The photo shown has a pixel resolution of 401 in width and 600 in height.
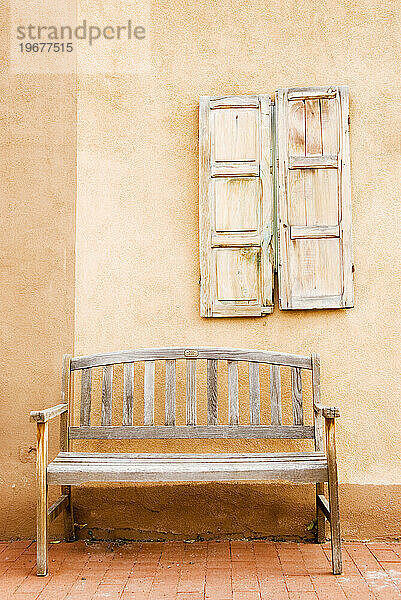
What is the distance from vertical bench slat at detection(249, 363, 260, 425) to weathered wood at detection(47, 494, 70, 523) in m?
1.14

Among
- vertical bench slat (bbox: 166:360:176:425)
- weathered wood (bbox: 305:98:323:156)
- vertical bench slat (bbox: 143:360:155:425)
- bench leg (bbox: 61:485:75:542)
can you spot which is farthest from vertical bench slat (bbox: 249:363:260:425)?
weathered wood (bbox: 305:98:323:156)

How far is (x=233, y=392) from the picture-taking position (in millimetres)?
3949

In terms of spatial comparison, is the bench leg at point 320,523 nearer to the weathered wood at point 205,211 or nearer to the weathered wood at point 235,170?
the weathered wood at point 205,211

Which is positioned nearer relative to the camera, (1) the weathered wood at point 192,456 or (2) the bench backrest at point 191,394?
(1) the weathered wood at point 192,456

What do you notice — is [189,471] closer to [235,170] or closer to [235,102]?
[235,170]

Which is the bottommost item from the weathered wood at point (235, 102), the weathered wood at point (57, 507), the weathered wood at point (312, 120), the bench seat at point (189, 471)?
the weathered wood at point (57, 507)

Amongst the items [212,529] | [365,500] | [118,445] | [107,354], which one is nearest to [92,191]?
[107,354]

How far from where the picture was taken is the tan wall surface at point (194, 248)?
4.04m

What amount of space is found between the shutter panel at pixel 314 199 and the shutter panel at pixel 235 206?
0.10 metres

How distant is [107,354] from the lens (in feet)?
13.0

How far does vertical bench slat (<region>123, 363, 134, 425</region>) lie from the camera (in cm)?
396

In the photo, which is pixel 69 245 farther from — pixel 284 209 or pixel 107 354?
pixel 284 209

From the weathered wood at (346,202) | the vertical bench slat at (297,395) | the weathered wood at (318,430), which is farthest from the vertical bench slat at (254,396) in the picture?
the weathered wood at (346,202)

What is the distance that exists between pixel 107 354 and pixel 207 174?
1.21m
